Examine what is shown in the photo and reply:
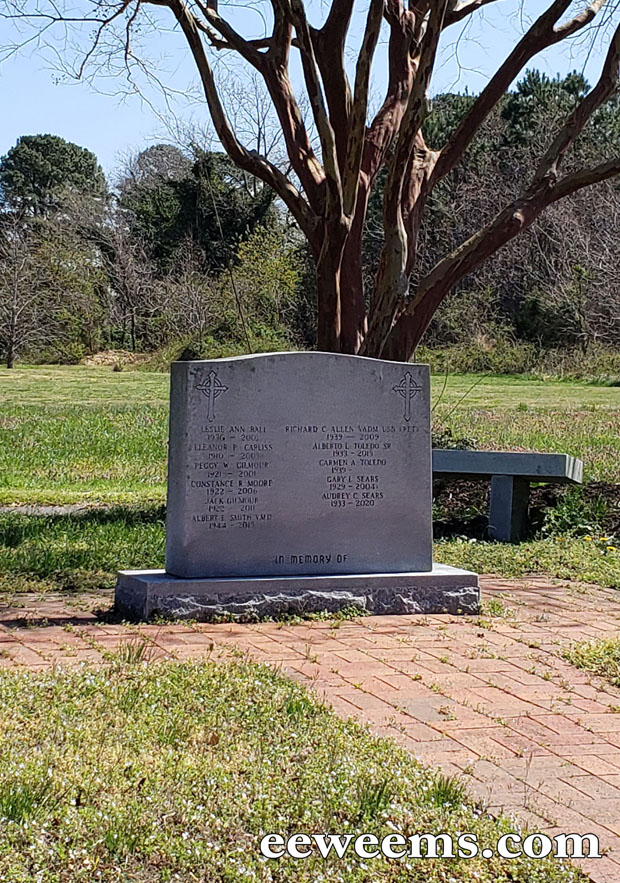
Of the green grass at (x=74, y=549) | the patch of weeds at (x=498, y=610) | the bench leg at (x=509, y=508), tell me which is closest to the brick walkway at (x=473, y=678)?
the patch of weeds at (x=498, y=610)

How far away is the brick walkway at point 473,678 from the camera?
154 inches

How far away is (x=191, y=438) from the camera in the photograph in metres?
6.51

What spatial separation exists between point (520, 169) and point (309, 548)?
33854 millimetres

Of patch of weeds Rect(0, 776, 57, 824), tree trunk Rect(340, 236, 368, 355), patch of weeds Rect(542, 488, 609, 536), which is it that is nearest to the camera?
patch of weeds Rect(0, 776, 57, 824)

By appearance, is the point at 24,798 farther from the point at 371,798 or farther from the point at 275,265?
the point at 275,265

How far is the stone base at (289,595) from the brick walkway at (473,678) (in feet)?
0.45

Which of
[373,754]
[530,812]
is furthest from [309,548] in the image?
[530,812]

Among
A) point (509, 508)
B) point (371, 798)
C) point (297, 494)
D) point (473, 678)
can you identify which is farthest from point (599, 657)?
point (509, 508)

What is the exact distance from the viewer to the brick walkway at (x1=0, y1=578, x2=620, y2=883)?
3920 millimetres

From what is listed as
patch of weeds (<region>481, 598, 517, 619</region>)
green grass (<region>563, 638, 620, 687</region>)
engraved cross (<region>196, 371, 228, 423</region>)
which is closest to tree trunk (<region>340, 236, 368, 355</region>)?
patch of weeds (<region>481, 598, 517, 619</region>)

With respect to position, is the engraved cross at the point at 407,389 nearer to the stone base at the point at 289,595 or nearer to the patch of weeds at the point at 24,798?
the stone base at the point at 289,595

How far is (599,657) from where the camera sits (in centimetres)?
575

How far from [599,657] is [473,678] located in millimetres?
804

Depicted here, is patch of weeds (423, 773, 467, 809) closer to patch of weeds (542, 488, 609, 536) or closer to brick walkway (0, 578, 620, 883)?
brick walkway (0, 578, 620, 883)
